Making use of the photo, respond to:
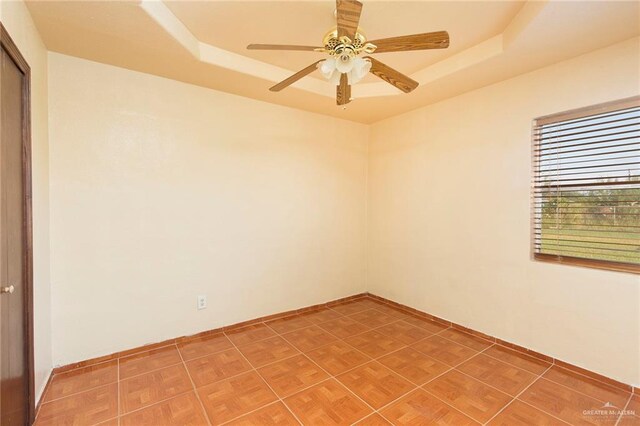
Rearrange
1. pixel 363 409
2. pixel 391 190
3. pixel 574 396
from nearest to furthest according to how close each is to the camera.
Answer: pixel 363 409 < pixel 574 396 < pixel 391 190

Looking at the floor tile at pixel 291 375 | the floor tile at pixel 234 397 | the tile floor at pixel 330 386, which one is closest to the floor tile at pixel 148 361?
the tile floor at pixel 330 386

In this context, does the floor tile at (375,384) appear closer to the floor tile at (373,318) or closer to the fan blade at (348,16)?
the floor tile at (373,318)

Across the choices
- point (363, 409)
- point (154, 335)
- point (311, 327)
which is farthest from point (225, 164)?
point (363, 409)

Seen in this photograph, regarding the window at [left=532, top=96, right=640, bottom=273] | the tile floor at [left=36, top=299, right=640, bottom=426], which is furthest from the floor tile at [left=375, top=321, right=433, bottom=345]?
the window at [left=532, top=96, right=640, bottom=273]

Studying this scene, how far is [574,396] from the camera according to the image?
6.43 feet

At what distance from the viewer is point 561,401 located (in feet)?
6.28

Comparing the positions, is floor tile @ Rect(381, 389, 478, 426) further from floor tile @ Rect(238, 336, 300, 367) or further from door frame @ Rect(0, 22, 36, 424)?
door frame @ Rect(0, 22, 36, 424)

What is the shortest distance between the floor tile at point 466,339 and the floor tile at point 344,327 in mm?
766

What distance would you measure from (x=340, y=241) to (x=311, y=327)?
1152 mm

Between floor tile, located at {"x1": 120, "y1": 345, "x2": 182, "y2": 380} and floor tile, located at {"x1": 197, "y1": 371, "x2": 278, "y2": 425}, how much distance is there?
526 mm

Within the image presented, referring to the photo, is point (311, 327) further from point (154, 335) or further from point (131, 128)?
point (131, 128)

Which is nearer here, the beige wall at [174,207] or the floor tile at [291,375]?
the floor tile at [291,375]

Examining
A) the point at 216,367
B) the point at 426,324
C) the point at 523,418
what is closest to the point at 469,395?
the point at 523,418

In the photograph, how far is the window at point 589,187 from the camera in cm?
201
